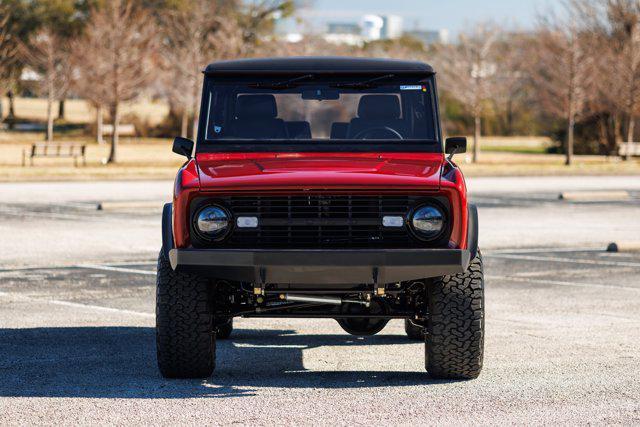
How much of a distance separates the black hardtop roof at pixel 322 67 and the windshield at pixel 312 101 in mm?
57

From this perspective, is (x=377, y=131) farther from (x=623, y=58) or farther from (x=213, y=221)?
(x=623, y=58)

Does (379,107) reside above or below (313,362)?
above

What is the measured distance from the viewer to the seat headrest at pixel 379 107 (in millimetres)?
8766

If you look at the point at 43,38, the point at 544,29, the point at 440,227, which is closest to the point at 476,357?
the point at 440,227

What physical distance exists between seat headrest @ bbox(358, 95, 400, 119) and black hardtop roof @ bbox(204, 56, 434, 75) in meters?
0.19

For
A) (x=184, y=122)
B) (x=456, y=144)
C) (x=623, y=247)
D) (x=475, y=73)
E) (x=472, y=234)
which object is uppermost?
(x=475, y=73)

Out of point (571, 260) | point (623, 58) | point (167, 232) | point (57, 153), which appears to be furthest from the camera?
point (623, 58)

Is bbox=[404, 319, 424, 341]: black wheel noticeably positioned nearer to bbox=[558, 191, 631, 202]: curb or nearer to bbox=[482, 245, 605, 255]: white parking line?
bbox=[482, 245, 605, 255]: white parking line

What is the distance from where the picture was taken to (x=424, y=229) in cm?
748

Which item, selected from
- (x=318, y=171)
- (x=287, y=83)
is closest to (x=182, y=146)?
(x=287, y=83)

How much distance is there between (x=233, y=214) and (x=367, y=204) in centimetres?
83

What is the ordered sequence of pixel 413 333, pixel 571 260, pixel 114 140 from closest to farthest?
pixel 413 333
pixel 571 260
pixel 114 140

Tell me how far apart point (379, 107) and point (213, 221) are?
1903 millimetres

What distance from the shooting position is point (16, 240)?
18078 mm
